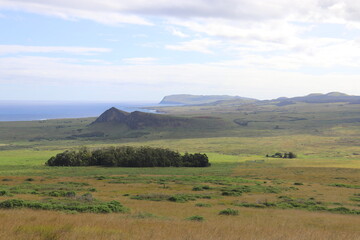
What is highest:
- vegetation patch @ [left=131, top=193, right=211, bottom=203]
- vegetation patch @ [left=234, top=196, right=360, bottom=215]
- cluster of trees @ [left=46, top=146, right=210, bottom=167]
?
vegetation patch @ [left=131, top=193, right=211, bottom=203]

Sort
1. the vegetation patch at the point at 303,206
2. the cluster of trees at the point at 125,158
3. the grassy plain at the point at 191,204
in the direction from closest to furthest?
the grassy plain at the point at 191,204, the vegetation patch at the point at 303,206, the cluster of trees at the point at 125,158

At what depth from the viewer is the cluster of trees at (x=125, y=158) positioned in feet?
219

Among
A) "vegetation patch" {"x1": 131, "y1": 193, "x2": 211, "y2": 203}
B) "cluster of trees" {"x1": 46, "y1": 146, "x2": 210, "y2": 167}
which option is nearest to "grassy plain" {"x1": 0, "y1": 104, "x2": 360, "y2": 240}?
"vegetation patch" {"x1": 131, "y1": 193, "x2": 211, "y2": 203}

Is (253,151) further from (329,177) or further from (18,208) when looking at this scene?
(18,208)

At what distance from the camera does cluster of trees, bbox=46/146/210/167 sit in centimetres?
6688

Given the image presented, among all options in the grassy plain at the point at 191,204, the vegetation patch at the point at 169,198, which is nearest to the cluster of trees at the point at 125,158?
the grassy plain at the point at 191,204

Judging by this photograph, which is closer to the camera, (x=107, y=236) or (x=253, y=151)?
(x=107, y=236)

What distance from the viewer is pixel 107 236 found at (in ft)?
29.9

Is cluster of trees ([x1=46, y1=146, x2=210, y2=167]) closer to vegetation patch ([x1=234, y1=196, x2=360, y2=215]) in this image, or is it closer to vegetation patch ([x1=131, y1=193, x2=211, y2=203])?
vegetation patch ([x1=131, y1=193, x2=211, y2=203])

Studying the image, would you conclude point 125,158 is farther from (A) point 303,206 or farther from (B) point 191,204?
(A) point 303,206

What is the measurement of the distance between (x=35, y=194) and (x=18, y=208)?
10.4 m

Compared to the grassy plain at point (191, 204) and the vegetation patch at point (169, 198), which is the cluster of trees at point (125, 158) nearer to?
the grassy plain at point (191, 204)

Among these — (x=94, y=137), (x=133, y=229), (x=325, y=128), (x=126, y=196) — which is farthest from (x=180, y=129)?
(x=133, y=229)

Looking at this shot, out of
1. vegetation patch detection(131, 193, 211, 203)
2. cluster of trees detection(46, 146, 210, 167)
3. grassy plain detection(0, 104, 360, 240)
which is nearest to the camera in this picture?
grassy plain detection(0, 104, 360, 240)
